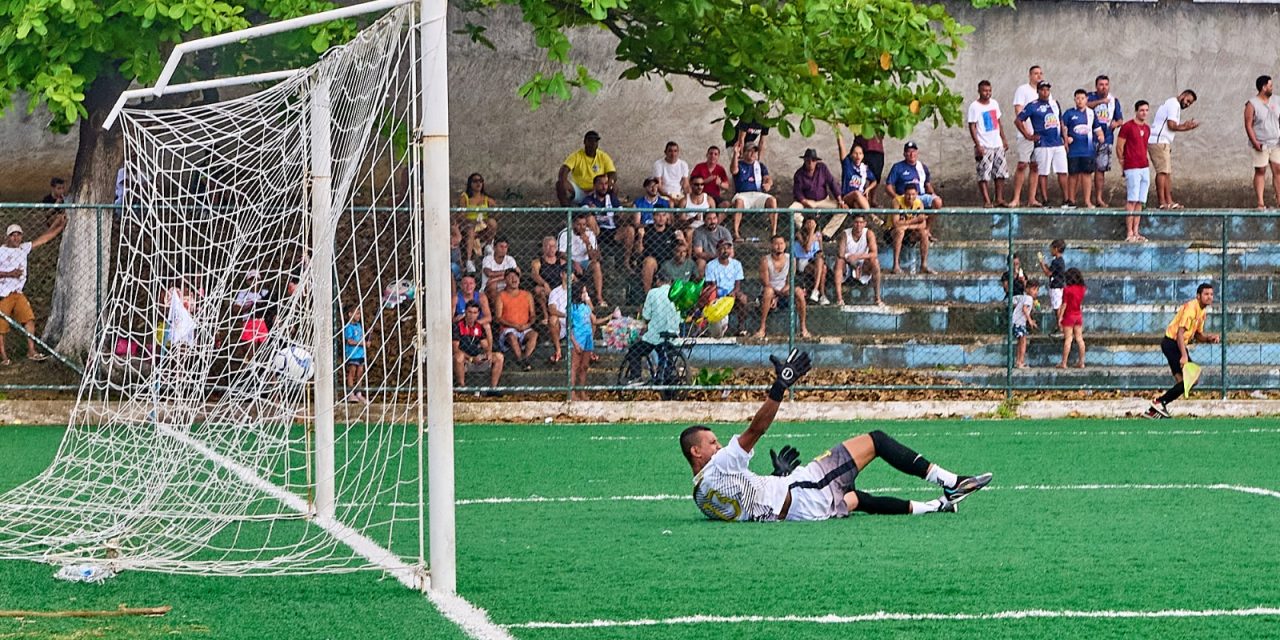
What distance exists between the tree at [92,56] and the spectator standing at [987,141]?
1019cm

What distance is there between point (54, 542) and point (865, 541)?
14.3ft

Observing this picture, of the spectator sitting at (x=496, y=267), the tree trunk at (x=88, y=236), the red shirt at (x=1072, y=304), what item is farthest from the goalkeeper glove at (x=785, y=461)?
the red shirt at (x=1072, y=304)

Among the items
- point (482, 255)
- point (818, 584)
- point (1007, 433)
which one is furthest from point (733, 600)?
point (482, 255)

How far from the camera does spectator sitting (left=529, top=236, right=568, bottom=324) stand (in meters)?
18.9

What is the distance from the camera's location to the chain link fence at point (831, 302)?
18.8 meters

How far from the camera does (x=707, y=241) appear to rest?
1948 cm

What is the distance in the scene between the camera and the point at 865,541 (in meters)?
9.80

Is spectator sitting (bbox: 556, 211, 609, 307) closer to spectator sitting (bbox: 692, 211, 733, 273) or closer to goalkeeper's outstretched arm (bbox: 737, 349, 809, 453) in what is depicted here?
spectator sitting (bbox: 692, 211, 733, 273)

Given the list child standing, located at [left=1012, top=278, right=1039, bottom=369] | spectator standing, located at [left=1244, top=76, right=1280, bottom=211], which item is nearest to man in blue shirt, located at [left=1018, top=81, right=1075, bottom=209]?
spectator standing, located at [left=1244, top=76, right=1280, bottom=211]

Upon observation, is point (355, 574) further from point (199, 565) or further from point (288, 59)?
point (288, 59)

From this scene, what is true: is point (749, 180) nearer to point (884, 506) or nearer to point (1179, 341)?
point (1179, 341)

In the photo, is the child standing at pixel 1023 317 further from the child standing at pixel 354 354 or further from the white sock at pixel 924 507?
the white sock at pixel 924 507

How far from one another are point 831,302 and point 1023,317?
2177 mm

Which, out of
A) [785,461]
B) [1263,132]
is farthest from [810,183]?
[785,461]
